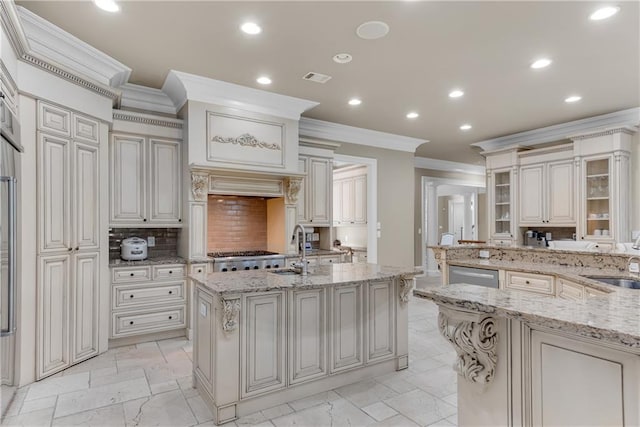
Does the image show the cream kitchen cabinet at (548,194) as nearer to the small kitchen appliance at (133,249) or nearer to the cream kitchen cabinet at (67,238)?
the small kitchen appliance at (133,249)

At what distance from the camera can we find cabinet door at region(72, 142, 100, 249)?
10.7ft

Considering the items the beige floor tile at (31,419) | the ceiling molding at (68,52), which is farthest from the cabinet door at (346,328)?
→ the ceiling molding at (68,52)

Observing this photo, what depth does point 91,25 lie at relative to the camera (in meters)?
2.81

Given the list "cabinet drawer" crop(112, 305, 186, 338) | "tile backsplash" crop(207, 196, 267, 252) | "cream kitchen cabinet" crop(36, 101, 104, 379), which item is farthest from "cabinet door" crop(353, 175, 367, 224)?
"cream kitchen cabinet" crop(36, 101, 104, 379)

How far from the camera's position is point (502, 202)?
6.43 m

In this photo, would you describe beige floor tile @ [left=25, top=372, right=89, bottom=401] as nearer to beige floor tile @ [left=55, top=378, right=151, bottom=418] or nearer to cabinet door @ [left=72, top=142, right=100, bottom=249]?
beige floor tile @ [left=55, top=378, right=151, bottom=418]

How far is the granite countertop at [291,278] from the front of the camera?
2.38 m

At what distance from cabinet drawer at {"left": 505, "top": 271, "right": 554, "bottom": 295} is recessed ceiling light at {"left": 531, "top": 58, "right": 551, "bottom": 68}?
200cm

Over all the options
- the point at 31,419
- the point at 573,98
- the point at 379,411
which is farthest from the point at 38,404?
the point at 573,98

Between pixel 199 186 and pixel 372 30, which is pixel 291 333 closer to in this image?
pixel 199 186

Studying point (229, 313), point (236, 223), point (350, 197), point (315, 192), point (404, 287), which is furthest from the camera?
point (350, 197)

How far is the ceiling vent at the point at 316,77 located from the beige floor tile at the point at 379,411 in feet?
10.0

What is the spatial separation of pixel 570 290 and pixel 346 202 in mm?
4420

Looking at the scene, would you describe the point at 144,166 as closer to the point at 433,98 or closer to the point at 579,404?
the point at 433,98
